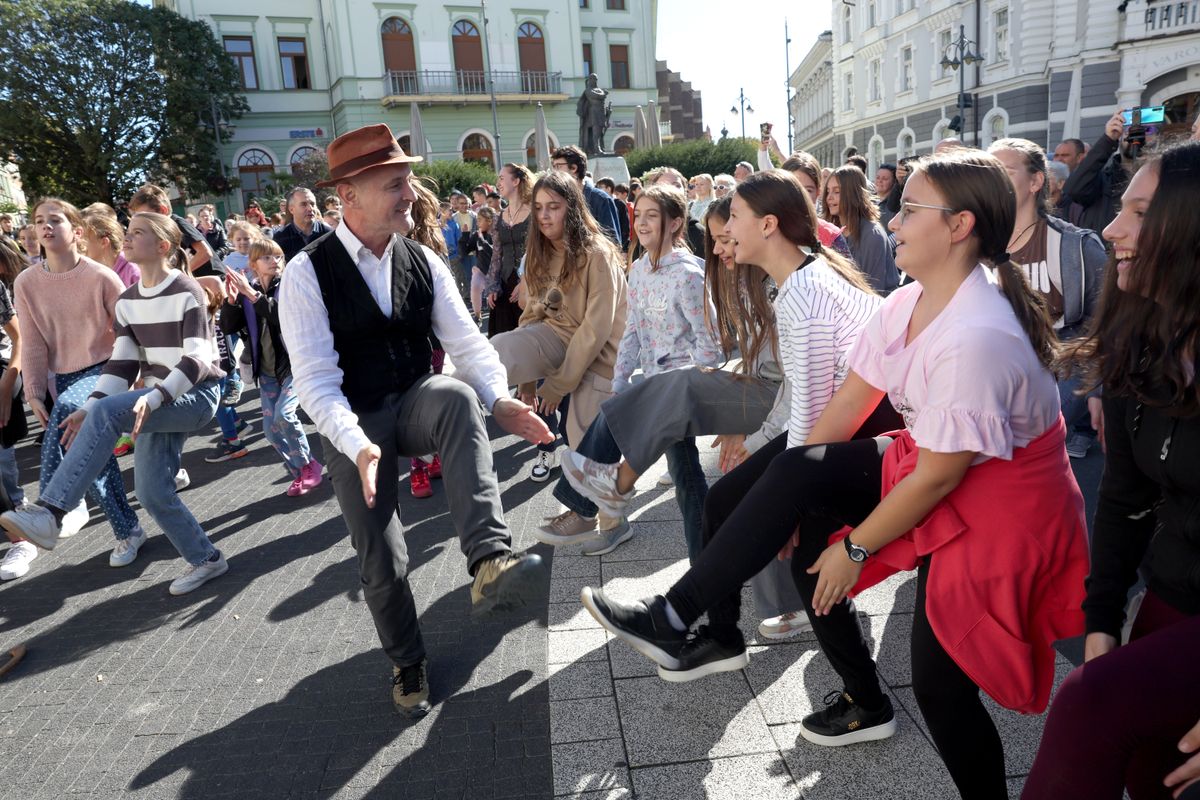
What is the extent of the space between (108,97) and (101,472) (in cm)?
3817

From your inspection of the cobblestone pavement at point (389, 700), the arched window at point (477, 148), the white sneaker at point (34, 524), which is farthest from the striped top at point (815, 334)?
the arched window at point (477, 148)

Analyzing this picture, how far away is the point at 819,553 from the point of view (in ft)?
8.23

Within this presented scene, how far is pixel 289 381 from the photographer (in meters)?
5.92

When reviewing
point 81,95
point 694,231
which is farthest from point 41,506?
point 81,95

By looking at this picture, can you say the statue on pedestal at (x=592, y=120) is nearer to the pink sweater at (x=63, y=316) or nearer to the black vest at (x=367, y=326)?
the pink sweater at (x=63, y=316)

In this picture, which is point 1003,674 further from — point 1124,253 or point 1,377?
point 1,377

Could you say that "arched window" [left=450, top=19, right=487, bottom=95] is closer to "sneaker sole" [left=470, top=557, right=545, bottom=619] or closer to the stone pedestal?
the stone pedestal

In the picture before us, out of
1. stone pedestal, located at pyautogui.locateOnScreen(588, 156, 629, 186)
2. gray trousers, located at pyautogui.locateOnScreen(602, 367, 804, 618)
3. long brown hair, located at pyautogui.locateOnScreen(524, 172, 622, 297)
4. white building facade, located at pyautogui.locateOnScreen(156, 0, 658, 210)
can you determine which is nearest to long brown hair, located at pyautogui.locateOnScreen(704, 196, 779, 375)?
gray trousers, located at pyautogui.locateOnScreen(602, 367, 804, 618)

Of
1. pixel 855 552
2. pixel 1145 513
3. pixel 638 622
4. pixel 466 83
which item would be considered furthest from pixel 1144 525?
pixel 466 83

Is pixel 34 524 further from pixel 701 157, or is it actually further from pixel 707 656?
pixel 701 157

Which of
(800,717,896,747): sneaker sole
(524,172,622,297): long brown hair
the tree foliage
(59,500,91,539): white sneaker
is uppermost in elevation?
the tree foliage

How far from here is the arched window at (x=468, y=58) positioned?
41844 mm

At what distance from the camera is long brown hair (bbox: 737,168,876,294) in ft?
9.87

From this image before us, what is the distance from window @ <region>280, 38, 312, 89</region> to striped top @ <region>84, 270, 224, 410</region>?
4129 centimetres
